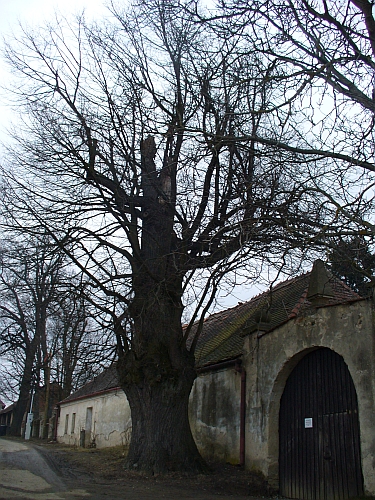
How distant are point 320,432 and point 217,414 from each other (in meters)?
3.84

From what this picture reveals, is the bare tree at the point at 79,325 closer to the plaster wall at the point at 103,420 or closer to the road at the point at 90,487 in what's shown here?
the road at the point at 90,487

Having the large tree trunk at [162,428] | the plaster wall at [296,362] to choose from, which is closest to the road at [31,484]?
the large tree trunk at [162,428]

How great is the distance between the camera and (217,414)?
1360 centimetres

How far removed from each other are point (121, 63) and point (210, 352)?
8.90 meters

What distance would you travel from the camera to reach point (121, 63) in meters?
12.3

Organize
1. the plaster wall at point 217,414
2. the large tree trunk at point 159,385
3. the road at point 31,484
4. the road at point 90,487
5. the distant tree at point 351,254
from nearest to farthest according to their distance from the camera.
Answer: the distant tree at point 351,254 → the road at point 31,484 → the road at point 90,487 → the large tree trunk at point 159,385 → the plaster wall at point 217,414

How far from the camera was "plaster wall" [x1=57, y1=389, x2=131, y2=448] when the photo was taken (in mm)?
19891

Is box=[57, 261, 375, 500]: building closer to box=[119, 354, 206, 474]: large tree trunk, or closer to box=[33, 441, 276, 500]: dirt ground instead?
box=[33, 441, 276, 500]: dirt ground

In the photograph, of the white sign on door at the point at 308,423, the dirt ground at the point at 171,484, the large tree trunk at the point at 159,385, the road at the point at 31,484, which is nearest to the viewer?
the road at the point at 31,484

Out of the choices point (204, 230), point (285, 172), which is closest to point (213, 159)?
point (204, 230)

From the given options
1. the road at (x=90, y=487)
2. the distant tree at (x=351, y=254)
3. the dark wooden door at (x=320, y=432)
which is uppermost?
the distant tree at (x=351, y=254)

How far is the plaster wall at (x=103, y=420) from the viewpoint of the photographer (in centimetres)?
1989

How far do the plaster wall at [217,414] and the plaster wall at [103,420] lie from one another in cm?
541

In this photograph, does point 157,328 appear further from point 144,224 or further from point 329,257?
point 329,257
